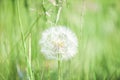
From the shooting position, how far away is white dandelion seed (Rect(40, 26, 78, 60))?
1.49 metres

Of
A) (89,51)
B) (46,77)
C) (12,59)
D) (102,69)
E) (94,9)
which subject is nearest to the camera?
Answer: (46,77)

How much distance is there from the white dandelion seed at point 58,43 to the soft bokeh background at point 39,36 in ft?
0.15

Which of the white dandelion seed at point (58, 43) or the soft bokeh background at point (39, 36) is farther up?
the white dandelion seed at point (58, 43)

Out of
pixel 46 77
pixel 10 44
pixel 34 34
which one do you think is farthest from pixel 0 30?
pixel 46 77

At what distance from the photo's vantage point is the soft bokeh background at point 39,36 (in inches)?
62.5

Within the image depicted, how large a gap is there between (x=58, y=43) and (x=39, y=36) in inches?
17.1

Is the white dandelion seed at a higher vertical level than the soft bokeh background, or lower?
higher

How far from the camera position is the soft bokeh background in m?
1.59

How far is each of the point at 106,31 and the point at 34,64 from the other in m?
1.33

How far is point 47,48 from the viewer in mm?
1519

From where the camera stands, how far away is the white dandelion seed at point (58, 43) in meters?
1.49

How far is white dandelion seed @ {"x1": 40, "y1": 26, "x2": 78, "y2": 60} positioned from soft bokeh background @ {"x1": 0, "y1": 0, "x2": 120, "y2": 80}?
0.05 m

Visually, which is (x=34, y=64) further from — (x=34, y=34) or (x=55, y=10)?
(x=55, y=10)

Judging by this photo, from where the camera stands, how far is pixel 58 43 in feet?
4.95
